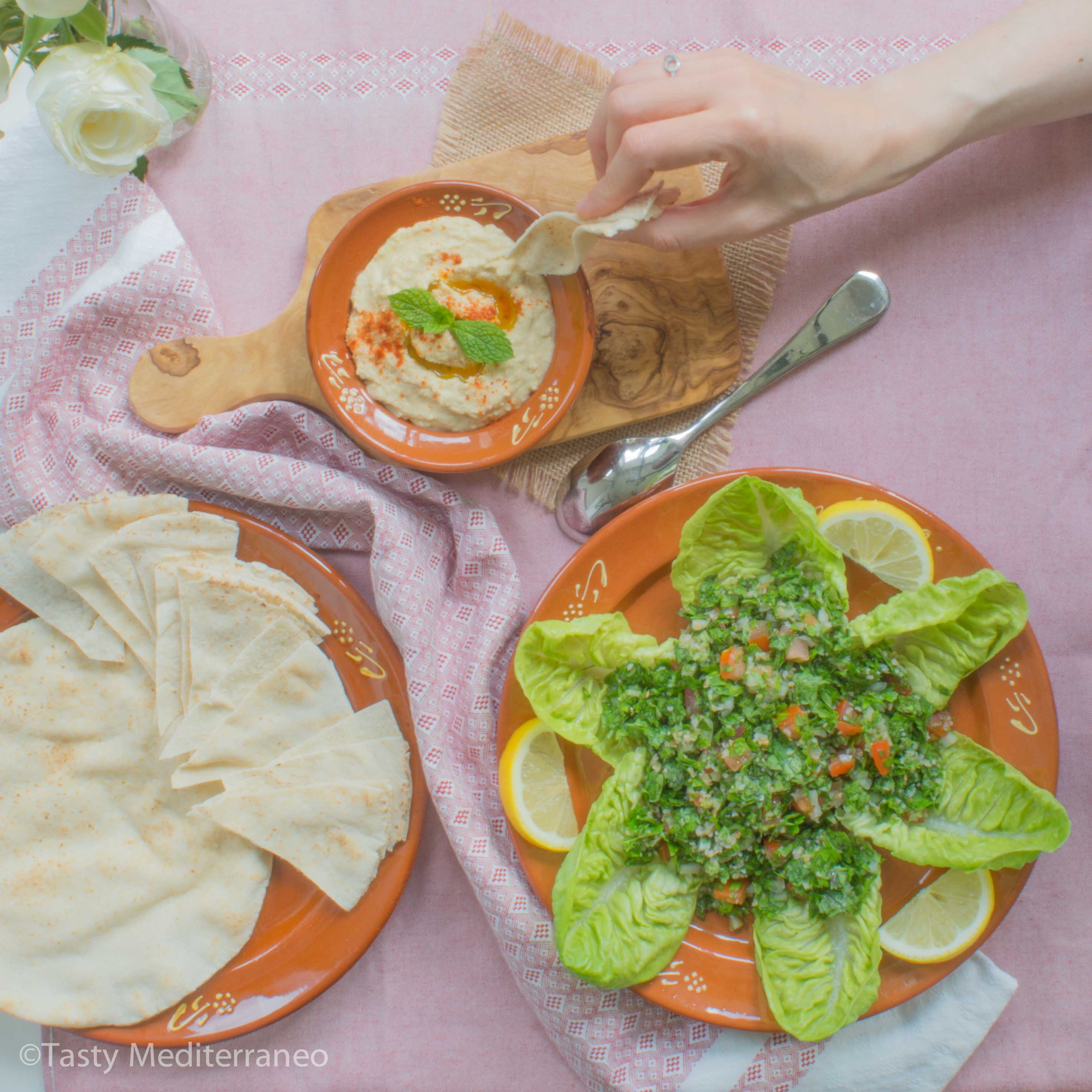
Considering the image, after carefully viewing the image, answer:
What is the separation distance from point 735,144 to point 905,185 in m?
0.74

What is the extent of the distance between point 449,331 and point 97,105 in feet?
2.76

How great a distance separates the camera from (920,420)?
2.32 metres

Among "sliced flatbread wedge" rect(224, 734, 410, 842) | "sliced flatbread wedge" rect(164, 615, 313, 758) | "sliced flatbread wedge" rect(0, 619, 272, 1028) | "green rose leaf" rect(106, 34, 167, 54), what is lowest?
"sliced flatbread wedge" rect(0, 619, 272, 1028)

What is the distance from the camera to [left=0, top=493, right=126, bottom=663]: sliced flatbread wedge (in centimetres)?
219

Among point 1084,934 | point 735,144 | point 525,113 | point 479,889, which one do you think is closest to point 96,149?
point 525,113

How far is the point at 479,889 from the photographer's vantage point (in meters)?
2.14

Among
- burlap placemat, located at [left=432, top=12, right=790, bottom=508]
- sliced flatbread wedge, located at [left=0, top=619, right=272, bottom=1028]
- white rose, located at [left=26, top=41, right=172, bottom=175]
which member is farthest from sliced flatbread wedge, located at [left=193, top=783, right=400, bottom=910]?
white rose, located at [left=26, top=41, right=172, bottom=175]

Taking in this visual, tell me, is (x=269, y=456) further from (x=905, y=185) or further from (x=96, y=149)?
(x=905, y=185)

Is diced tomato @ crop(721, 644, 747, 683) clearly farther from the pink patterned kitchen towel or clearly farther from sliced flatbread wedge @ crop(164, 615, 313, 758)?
sliced flatbread wedge @ crop(164, 615, 313, 758)

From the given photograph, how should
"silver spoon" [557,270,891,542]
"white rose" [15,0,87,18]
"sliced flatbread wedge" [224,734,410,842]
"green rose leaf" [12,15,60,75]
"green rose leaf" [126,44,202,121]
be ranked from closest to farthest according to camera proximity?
"white rose" [15,0,87,18], "green rose leaf" [12,15,60,75], "green rose leaf" [126,44,202,121], "sliced flatbread wedge" [224,734,410,842], "silver spoon" [557,270,891,542]

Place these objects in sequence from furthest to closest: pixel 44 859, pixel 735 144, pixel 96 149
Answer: pixel 44 859
pixel 735 144
pixel 96 149

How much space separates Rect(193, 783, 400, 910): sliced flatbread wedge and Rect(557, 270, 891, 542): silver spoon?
939 mm

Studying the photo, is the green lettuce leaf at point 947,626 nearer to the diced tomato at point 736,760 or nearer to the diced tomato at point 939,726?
the diced tomato at point 939,726

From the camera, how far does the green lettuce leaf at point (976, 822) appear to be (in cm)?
191
